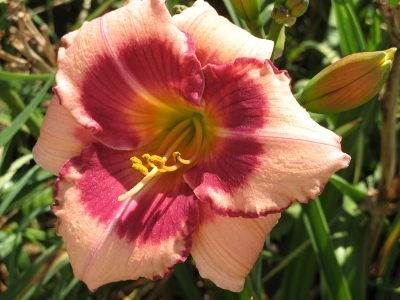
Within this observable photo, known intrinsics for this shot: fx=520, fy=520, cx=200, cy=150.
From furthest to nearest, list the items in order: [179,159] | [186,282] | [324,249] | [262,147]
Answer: [186,282] < [324,249] < [179,159] < [262,147]

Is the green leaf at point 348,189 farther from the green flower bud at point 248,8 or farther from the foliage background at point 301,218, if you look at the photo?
the green flower bud at point 248,8

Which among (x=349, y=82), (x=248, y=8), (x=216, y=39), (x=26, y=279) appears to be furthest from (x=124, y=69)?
(x=26, y=279)

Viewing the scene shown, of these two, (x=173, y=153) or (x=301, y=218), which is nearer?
(x=173, y=153)

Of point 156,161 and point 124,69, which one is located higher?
point 124,69

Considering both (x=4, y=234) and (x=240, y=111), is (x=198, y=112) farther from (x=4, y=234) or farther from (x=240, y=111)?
(x=4, y=234)

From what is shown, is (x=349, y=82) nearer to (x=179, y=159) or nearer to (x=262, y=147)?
(x=262, y=147)

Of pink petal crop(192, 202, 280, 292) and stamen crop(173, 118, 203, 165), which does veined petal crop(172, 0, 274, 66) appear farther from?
pink petal crop(192, 202, 280, 292)
